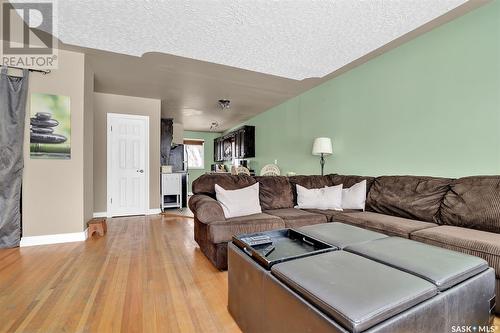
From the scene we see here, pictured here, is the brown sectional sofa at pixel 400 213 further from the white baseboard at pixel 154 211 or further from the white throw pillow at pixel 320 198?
the white baseboard at pixel 154 211

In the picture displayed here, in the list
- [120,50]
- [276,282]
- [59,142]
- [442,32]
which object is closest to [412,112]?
[442,32]

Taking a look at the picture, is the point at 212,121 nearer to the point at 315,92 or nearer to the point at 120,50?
the point at 315,92

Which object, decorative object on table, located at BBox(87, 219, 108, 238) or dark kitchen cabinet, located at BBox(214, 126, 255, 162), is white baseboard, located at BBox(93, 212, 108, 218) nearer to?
decorative object on table, located at BBox(87, 219, 108, 238)

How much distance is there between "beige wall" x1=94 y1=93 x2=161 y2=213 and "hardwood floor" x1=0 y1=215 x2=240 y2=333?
2.01 metres

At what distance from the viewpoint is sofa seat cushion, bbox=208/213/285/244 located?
7.71 feet

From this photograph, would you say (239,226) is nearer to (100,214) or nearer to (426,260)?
(426,260)

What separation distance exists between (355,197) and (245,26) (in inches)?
93.8

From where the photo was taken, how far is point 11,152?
2.97 metres

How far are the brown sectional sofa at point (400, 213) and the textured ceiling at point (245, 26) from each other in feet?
5.46

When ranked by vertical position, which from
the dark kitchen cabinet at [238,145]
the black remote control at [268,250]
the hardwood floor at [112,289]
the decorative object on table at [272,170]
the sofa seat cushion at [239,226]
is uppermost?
the dark kitchen cabinet at [238,145]

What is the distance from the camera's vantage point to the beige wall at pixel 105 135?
16.0ft

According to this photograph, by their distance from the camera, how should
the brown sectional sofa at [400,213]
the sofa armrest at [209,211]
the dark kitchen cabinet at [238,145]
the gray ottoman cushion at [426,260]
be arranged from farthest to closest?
the dark kitchen cabinet at [238,145] → the sofa armrest at [209,211] → the brown sectional sofa at [400,213] → the gray ottoman cushion at [426,260]

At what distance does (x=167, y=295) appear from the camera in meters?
1.89

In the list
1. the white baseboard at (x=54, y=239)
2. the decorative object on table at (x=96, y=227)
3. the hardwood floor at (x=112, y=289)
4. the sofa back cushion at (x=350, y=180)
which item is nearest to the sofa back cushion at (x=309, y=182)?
the sofa back cushion at (x=350, y=180)
